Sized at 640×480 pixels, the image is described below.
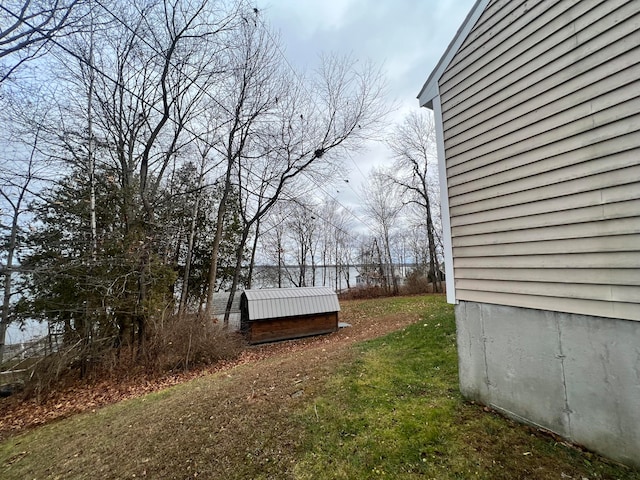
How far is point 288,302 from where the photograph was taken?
855 cm

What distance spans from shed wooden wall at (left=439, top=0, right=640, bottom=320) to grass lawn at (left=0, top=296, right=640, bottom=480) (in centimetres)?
112

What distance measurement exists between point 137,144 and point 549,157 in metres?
9.01

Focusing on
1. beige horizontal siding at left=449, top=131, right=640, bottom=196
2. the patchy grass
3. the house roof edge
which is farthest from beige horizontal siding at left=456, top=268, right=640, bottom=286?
the house roof edge

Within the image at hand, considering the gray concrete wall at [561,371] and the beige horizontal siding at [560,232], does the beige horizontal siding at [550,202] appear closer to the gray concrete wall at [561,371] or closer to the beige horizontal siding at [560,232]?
the beige horizontal siding at [560,232]

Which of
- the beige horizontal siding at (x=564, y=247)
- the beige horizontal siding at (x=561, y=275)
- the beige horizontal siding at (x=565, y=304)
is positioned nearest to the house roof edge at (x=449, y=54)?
the beige horizontal siding at (x=564, y=247)

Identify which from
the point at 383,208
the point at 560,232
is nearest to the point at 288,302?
the point at 560,232

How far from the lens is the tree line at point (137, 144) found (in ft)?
15.3

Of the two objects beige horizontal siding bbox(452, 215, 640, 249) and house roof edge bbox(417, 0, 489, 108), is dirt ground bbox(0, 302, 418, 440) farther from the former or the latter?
house roof edge bbox(417, 0, 489, 108)

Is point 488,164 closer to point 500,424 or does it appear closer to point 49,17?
point 500,424

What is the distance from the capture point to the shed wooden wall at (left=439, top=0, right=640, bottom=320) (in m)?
1.82

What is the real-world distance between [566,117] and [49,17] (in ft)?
17.9

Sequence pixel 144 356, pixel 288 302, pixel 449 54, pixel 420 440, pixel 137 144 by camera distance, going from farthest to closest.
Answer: pixel 288 302
pixel 137 144
pixel 144 356
pixel 449 54
pixel 420 440

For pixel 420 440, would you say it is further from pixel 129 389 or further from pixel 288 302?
pixel 288 302

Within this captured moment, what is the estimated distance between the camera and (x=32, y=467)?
2.66m
